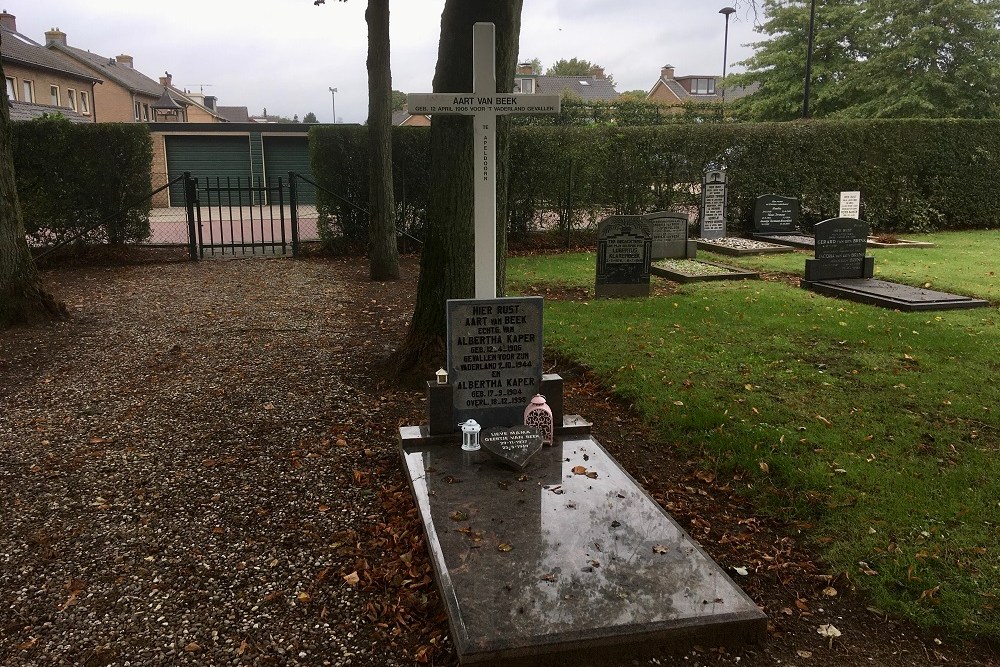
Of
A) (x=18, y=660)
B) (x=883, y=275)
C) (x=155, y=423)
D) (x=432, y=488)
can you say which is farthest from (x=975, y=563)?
(x=883, y=275)

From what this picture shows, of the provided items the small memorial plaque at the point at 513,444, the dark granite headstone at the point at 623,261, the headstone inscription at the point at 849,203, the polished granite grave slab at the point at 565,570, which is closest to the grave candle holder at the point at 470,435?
the small memorial plaque at the point at 513,444

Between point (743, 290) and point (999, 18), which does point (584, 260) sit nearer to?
point (743, 290)

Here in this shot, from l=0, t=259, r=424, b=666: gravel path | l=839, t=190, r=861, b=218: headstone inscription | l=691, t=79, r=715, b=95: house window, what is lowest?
l=0, t=259, r=424, b=666: gravel path

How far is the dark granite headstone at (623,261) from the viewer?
36.0 ft

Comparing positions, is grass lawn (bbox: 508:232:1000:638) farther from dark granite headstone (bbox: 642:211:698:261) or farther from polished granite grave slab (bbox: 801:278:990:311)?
dark granite headstone (bbox: 642:211:698:261)

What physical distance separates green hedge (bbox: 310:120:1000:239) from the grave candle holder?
11.4 m

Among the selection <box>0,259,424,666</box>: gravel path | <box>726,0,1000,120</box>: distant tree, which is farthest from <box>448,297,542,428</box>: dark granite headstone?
<box>726,0,1000,120</box>: distant tree

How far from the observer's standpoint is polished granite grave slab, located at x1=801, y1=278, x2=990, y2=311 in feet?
31.7

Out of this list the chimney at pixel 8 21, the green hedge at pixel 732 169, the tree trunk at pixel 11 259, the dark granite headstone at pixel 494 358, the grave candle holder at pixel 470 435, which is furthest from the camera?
the chimney at pixel 8 21

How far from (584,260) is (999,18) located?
78.3 feet

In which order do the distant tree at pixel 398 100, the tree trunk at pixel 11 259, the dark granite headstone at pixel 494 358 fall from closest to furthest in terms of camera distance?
the dark granite headstone at pixel 494 358, the tree trunk at pixel 11 259, the distant tree at pixel 398 100

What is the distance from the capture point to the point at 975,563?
373 centimetres

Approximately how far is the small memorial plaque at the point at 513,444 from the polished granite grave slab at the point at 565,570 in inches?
3.3

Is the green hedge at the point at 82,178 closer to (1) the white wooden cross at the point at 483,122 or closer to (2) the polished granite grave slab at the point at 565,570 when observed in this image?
(1) the white wooden cross at the point at 483,122
